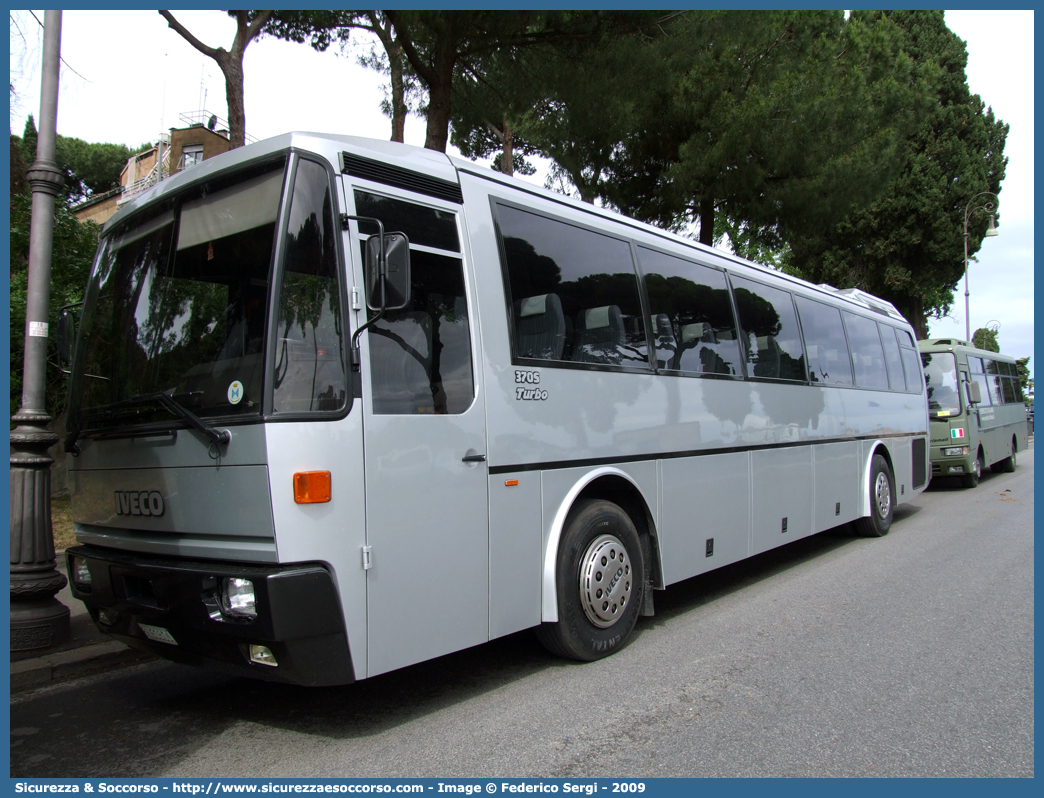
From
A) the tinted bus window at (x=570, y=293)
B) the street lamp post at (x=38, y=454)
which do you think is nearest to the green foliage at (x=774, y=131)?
the tinted bus window at (x=570, y=293)

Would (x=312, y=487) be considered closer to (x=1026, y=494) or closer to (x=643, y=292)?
(x=643, y=292)

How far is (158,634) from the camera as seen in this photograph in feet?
12.8

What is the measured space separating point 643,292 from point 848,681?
2.95m

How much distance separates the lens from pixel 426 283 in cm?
414

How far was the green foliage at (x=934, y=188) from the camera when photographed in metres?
28.5

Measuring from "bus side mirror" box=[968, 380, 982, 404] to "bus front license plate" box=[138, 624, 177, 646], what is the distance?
1585cm

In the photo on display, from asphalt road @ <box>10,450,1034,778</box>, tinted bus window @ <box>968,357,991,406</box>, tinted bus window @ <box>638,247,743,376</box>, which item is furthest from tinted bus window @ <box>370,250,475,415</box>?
tinted bus window @ <box>968,357,991,406</box>

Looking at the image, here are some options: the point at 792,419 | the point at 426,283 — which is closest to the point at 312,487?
the point at 426,283

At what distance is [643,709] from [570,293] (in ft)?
8.43

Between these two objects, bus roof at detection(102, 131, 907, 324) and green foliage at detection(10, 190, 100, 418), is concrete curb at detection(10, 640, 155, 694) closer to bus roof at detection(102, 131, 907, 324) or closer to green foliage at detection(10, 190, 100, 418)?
bus roof at detection(102, 131, 907, 324)

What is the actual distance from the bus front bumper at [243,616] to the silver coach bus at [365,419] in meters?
0.01

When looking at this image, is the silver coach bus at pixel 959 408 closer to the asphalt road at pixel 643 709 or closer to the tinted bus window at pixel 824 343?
the tinted bus window at pixel 824 343

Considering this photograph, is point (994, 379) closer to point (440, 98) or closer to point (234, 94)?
point (440, 98)

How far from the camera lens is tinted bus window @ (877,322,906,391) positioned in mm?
10836
